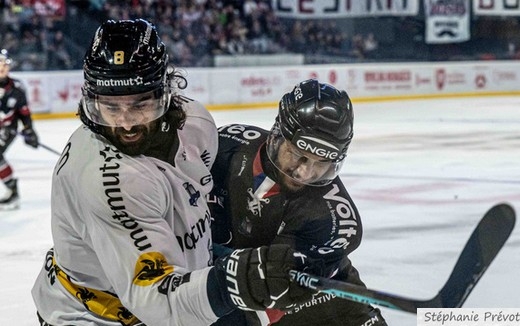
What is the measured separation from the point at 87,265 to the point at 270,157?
2.18ft

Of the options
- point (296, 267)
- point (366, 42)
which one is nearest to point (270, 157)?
point (296, 267)

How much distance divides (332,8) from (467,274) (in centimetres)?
1389

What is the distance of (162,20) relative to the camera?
13664 mm

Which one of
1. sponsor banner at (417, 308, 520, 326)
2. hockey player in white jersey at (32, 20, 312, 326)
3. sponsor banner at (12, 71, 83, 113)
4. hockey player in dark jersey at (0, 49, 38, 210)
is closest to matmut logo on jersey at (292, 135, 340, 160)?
hockey player in white jersey at (32, 20, 312, 326)

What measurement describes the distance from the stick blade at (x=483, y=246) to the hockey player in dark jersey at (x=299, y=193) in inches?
23.9

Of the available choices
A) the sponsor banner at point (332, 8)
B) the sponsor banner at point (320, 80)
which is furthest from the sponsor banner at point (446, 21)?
the sponsor banner at point (320, 80)

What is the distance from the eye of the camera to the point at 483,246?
5.16ft

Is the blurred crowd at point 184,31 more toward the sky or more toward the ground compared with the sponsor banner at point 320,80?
more toward the sky

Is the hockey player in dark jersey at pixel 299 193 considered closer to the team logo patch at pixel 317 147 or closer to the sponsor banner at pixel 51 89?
the team logo patch at pixel 317 147

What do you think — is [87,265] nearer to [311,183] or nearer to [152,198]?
[152,198]

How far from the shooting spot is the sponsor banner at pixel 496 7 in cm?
1642

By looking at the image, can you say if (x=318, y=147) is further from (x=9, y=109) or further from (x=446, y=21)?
(x=446, y=21)

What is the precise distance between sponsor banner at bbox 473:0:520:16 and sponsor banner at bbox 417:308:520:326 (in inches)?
552

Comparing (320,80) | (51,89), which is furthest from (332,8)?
(51,89)
